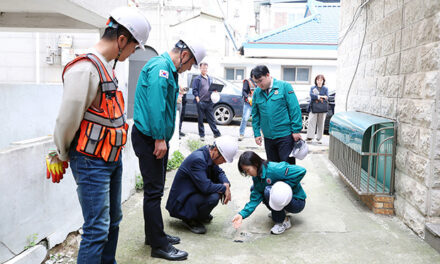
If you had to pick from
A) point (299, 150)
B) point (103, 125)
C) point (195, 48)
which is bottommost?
point (299, 150)

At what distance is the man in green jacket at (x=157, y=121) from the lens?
113 inches

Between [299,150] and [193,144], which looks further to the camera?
[193,144]

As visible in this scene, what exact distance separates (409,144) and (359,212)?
1029 millimetres

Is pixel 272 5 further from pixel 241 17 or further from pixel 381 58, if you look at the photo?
pixel 381 58

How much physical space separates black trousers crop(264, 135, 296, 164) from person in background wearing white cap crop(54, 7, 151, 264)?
2468 mm

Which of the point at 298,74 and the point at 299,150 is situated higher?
the point at 298,74

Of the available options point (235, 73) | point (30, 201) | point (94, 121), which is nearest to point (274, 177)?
point (94, 121)

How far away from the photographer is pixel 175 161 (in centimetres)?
641

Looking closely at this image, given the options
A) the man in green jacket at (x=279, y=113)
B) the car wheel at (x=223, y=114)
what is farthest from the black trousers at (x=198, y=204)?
the car wheel at (x=223, y=114)

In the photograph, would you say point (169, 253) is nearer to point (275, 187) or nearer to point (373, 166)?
point (275, 187)

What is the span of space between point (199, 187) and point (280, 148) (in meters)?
1.30

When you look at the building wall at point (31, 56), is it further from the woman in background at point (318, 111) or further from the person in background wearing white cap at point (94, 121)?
the person in background wearing white cap at point (94, 121)

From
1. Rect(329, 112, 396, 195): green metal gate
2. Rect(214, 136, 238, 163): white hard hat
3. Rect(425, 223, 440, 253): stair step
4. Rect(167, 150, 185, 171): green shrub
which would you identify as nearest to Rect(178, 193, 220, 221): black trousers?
Rect(214, 136, 238, 163): white hard hat

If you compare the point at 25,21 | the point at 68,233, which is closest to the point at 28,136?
the point at 25,21
